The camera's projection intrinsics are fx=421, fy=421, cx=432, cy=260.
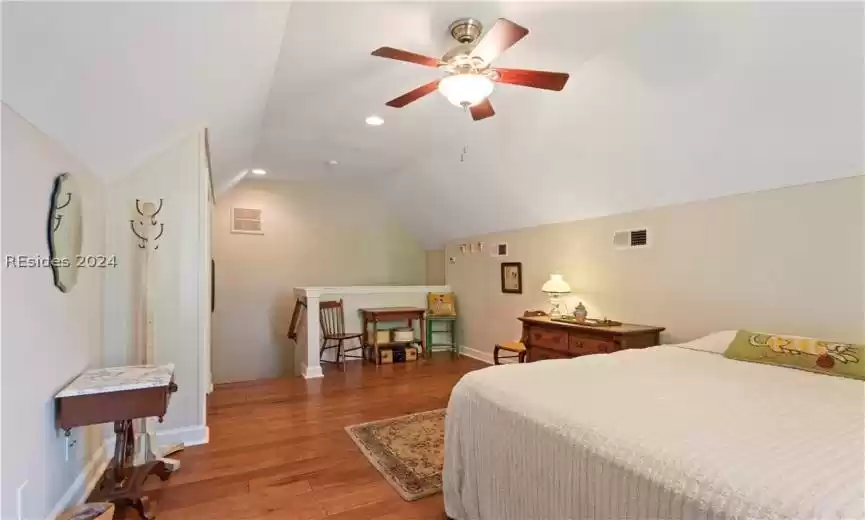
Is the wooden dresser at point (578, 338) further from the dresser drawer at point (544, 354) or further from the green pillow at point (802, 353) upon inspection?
the green pillow at point (802, 353)

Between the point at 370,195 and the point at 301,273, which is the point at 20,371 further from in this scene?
the point at 370,195

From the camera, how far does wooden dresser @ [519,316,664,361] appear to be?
10.9 ft

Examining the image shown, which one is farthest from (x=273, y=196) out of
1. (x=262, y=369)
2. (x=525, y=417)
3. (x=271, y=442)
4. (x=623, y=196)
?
(x=525, y=417)

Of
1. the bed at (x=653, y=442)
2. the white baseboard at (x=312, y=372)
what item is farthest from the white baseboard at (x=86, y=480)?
the white baseboard at (x=312, y=372)

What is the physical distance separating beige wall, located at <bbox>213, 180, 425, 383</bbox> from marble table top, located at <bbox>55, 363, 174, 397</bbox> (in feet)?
12.8

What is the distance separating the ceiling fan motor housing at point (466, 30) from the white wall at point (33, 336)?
1972mm

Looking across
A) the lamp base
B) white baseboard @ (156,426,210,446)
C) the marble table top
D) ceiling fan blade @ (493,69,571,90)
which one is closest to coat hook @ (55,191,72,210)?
the marble table top

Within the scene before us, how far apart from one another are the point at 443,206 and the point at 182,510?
4.59 meters

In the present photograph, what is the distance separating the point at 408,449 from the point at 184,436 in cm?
163

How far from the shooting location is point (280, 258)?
21.6 ft

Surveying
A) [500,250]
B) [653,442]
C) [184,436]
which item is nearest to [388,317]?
[500,250]

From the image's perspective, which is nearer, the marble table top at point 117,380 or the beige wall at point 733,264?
the marble table top at point 117,380

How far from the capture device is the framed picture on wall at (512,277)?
5.28 meters

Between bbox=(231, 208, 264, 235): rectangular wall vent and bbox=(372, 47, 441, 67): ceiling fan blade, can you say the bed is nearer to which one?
bbox=(372, 47, 441, 67): ceiling fan blade
